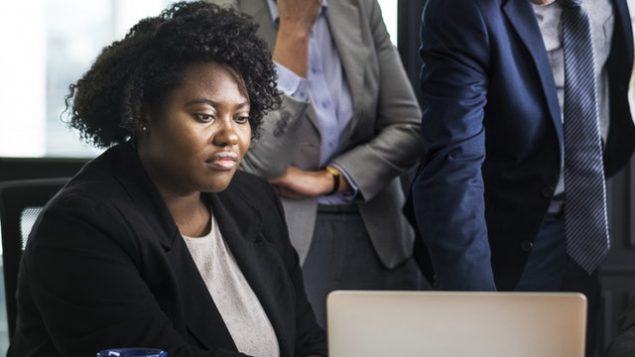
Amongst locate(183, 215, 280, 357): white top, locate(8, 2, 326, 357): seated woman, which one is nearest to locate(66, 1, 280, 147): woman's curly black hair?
locate(8, 2, 326, 357): seated woman

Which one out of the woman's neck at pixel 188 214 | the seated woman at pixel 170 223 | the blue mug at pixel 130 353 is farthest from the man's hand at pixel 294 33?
the blue mug at pixel 130 353

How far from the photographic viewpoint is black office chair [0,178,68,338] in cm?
237

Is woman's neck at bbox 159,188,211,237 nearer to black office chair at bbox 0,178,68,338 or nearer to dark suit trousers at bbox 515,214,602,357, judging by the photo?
black office chair at bbox 0,178,68,338

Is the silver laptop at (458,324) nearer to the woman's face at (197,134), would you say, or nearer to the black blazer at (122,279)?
the black blazer at (122,279)

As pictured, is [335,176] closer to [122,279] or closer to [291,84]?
[291,84]

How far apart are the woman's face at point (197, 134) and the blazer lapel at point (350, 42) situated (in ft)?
2.16

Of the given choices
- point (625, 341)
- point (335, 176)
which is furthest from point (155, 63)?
point (625, 341)

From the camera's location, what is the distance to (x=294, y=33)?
109 inches

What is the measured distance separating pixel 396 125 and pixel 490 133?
34 cm

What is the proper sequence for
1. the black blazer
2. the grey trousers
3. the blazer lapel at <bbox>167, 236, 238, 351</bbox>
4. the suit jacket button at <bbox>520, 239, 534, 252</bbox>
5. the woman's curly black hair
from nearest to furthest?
1. the black blazer
2. the blazer lapel at <bbox>167, 236, 238, 351</bbox>
3. the woman's curly black hair
4. the suit jacket button at <bbox>520, 239, 534, 252</bbox>
5. the grey trousers

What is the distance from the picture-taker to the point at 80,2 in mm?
3482

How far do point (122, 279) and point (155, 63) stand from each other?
457mm

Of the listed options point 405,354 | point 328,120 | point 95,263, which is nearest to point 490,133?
point 328,120

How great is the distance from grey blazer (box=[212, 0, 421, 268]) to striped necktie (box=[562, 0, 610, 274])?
0.44 m
